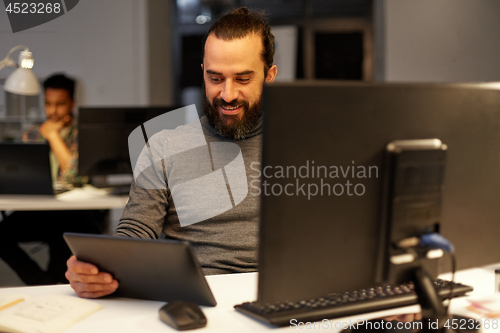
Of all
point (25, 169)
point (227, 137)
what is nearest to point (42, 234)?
point (25, 169)

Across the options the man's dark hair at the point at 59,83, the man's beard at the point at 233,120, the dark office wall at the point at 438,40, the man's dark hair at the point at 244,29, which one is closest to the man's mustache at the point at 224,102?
the man's beard at the point at 233,120

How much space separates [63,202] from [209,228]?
4.63 ft

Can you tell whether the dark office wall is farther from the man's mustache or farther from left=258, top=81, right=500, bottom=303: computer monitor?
left=258, top=81, right=500, bottom=303: computer monitor

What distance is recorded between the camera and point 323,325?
777 mm

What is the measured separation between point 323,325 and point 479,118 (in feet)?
1.41

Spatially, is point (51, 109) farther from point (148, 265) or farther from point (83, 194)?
point (148, 265)

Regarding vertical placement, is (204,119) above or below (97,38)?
below

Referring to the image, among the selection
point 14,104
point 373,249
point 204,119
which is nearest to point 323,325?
point 373,249

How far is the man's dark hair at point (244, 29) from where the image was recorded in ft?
4.43

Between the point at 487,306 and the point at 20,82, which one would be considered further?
the point at 20,82

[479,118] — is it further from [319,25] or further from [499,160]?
[319,25]

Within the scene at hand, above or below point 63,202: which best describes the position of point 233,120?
above

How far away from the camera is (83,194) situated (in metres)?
2.62

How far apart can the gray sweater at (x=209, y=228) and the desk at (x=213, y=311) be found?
224 mm
